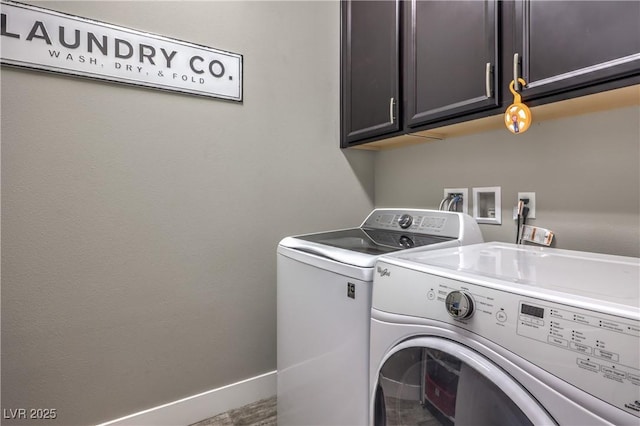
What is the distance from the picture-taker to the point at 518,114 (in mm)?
1035

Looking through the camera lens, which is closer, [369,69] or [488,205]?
[488,205]

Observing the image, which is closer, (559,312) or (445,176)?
(559,312)

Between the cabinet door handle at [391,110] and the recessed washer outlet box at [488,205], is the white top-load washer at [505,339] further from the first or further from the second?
the cabinet door handle at [391,110]

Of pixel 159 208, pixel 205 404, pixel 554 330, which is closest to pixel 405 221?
pixel 554 330

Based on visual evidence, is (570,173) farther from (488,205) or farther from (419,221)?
(419,221)

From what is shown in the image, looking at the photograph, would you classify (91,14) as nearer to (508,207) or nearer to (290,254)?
(290,254)

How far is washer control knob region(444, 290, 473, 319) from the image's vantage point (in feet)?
2.17

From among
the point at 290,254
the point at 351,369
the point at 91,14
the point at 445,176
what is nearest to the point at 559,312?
the point at 351,369

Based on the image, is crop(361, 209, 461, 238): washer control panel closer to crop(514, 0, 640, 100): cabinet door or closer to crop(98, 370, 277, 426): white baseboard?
crop(514, 0, 640, 100): cabinet door

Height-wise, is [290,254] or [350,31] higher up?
[350,31]

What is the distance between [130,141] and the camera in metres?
1.35

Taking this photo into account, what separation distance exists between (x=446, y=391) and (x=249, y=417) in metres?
1.20

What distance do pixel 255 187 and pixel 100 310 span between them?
0.87 metres

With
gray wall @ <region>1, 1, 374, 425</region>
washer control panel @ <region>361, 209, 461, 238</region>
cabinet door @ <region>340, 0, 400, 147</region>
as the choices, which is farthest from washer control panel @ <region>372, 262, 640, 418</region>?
gray wall @ <region>1, 1, 374, 425</region>
